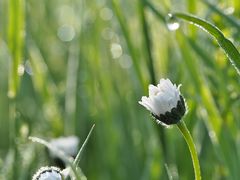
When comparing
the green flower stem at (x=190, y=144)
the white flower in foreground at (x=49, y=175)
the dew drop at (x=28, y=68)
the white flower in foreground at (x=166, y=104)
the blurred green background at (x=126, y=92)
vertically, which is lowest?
the green flower stem at (x=190, y=144)

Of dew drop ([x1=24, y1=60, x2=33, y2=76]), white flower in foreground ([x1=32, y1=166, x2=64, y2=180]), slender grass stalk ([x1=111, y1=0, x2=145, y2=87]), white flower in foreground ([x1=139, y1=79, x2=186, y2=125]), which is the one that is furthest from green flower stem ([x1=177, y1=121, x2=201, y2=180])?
dew drop ([x1=24, y1=60, x2=33, y2=76])

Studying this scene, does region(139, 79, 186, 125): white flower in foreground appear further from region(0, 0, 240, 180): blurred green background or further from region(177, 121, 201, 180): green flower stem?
region(0, 0, 240, 180): blurred green background

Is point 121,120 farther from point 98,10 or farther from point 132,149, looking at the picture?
point 98,10

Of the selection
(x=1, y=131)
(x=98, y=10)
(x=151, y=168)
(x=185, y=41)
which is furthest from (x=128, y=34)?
(x=1, y=131)

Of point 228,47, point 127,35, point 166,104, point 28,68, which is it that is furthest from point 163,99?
point 28,68

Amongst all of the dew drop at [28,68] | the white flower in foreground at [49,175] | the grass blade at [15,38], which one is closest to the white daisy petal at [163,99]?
the white flower in foreground at [49,175]

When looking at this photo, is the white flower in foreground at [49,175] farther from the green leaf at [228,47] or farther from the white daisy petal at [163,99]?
the green leaf at [228,47]
